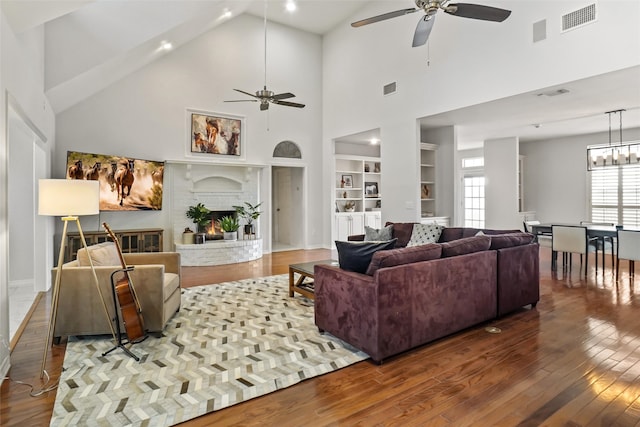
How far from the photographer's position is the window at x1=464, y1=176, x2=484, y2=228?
1095cm

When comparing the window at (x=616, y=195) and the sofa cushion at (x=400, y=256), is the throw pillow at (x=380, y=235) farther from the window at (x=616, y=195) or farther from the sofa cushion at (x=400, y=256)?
the window at (x=616, y=195)

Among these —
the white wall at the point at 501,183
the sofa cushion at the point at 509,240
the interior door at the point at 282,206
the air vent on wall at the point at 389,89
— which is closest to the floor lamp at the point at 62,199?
the sofa cushion at the point at 509,240

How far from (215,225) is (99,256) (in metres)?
4.63

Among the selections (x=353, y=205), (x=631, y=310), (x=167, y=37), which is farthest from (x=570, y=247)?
(x=167, y=37)

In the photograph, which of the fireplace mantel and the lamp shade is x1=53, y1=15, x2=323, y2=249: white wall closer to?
the fireplace mantel

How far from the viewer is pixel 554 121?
7.29m

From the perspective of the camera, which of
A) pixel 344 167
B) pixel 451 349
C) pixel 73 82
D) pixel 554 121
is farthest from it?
pixel 344 167

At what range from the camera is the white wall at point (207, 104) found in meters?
6.94

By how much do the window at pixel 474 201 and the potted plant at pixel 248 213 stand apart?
6936mm

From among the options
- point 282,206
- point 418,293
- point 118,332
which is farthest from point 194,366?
point 282,206

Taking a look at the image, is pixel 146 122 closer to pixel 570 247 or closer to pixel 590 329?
pixel 590 329

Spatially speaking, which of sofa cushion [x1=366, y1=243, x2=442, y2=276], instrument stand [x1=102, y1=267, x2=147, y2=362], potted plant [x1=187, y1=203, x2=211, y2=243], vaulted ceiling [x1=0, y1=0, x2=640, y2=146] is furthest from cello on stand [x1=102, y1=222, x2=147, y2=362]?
potted plant [x1=187, y1=203, x2=211, y2=243]

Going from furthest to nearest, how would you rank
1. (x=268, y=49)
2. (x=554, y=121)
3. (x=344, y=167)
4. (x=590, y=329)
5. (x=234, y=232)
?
(x=344, y=167) → (x=268, y=49) → (x=234, y=232) → (x=554, y=121) → (x=590, y=329)

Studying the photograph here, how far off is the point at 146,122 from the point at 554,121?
28.6 feet
